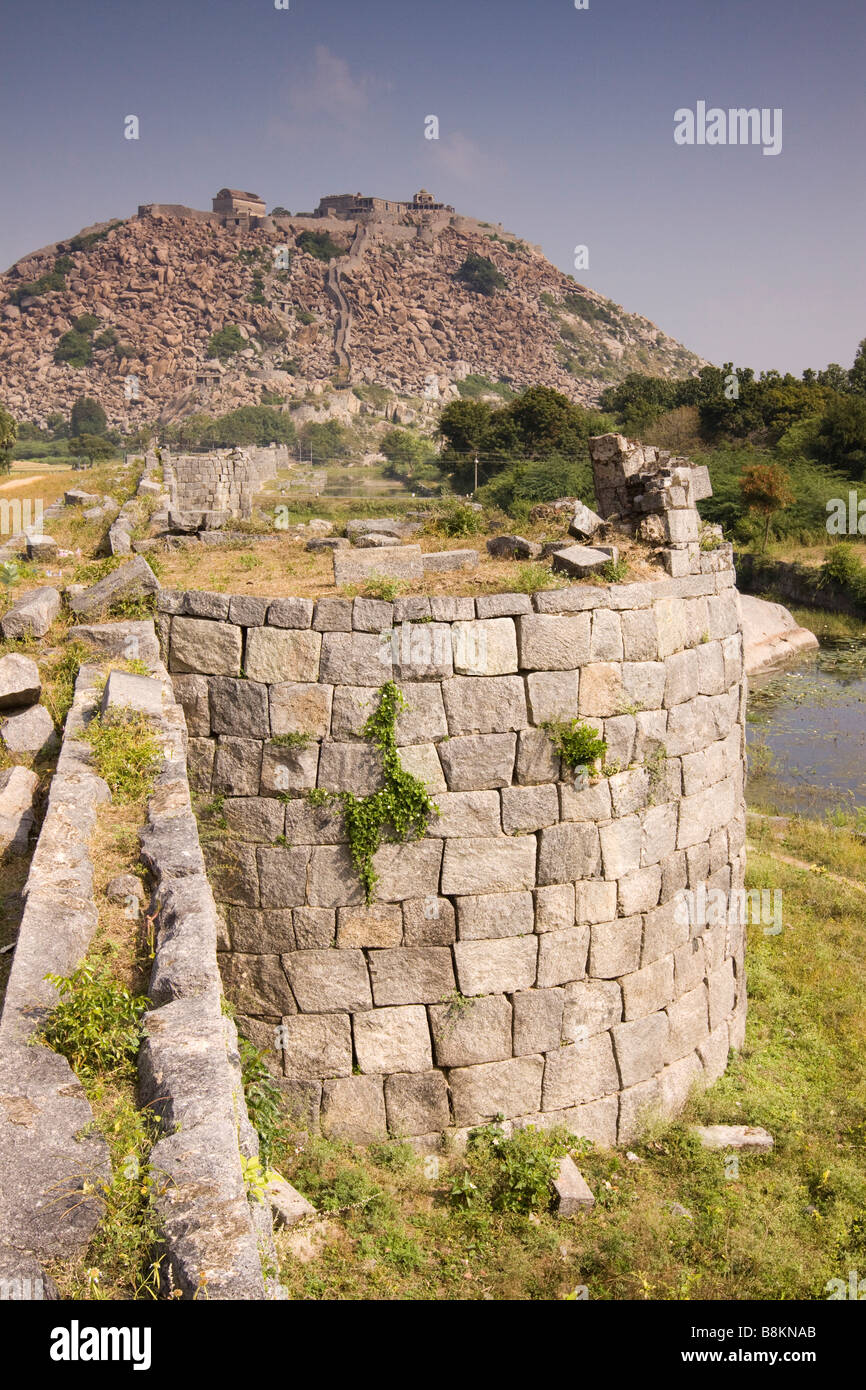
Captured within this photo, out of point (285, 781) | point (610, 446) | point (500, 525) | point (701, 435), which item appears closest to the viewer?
point (285, 781)

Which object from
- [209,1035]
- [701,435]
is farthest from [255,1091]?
[701,435]

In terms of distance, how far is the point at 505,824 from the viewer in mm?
7027

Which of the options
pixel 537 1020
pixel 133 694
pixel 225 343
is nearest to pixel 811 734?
pixel 537 1020

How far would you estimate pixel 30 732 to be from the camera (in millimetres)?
6652

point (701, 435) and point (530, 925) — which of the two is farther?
point (701, 435)

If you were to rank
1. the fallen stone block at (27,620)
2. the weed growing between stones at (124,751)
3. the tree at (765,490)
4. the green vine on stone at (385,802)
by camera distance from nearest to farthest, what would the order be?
the weed growing between stones at (124,751) < the green vine on stone at (385,802) < the fallen stone block at (27,620) < the tree at (765,490)

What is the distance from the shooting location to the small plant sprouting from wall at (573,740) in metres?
7.05

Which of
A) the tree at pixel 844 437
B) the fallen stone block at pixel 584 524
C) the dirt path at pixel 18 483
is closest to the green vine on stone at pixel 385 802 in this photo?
the fallen stone block at pixel 584 524

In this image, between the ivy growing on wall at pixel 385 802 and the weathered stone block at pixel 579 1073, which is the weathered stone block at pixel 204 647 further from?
the weathered stone block at pixel 579 1073

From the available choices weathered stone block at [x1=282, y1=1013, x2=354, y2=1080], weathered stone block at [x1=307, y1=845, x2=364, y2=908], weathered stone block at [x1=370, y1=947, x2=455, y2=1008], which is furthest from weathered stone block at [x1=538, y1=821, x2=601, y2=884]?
weathered stone block at [x1=282, y1=1013, x2=354, y2=1080]

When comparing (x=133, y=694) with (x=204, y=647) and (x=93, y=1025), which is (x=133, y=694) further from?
(x=93, y=1025)

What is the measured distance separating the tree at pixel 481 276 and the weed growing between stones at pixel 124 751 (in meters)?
177

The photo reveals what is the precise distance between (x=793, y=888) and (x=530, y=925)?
283 inches
